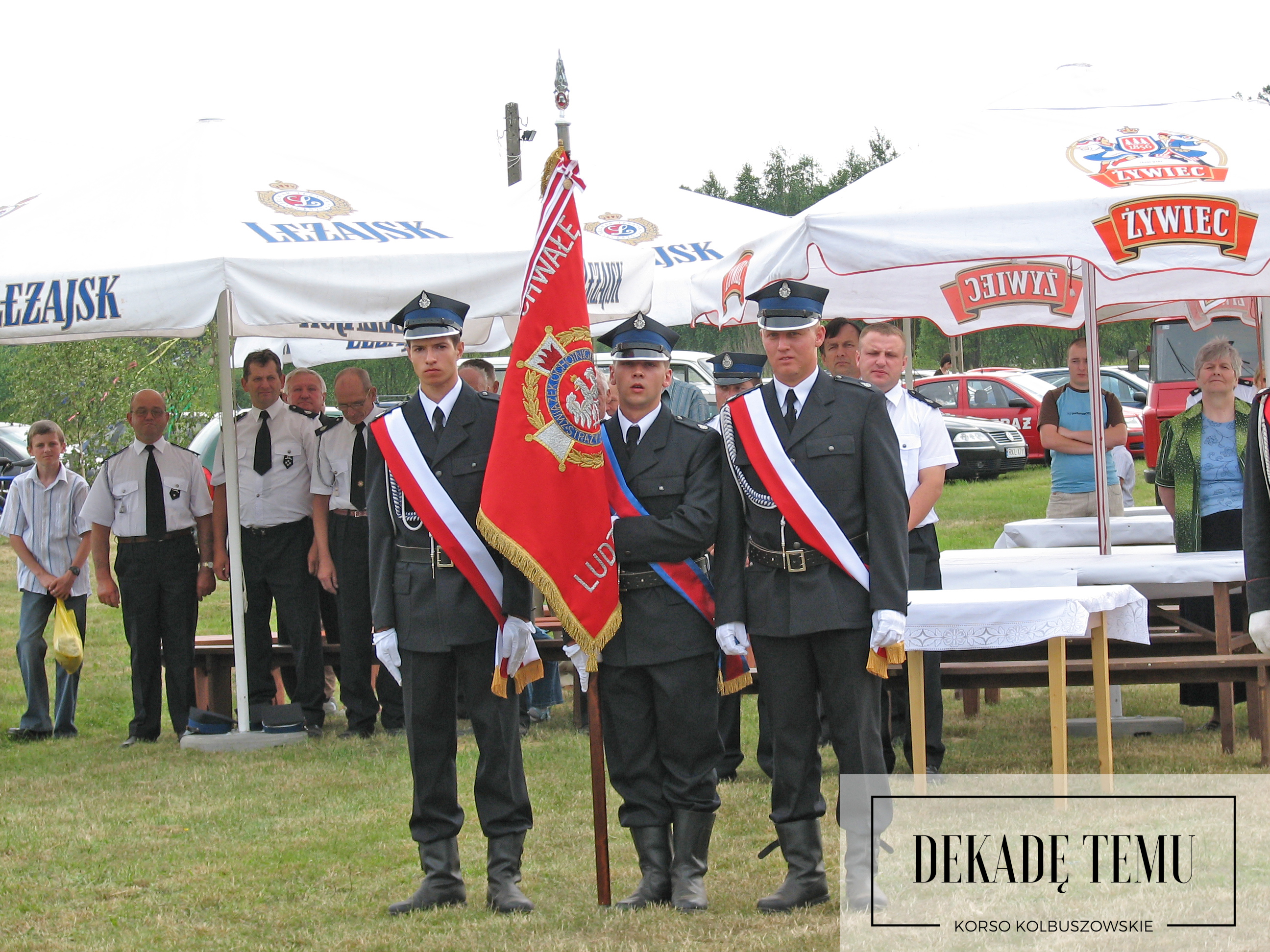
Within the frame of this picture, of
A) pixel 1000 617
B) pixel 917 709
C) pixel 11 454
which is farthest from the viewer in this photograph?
pixel 11 454

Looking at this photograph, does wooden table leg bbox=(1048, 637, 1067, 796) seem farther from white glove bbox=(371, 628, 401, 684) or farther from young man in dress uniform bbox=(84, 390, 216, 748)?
young man in dress uniform bbox=(84, 390, 216, 748)

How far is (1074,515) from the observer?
10047 mm

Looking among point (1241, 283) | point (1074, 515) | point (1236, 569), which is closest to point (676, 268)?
point (1074, 515)

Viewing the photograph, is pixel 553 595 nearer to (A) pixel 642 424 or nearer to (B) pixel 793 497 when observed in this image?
(A) pixel 642 424

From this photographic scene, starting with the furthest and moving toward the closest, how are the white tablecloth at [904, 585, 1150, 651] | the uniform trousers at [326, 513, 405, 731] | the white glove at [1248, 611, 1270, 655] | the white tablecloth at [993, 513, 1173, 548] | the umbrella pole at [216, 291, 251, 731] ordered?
the white tablecloth at [993, 513, 1173, 548], the uniform trousers at [326, 513, 405, 731], the umbrella pole at [216, 291, 251, 731], the white tablecloth at [904, 585, 1150, 651], the white glove at [1248, 611, 1270, 655]

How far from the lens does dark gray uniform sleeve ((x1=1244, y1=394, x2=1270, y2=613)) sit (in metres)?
4.53

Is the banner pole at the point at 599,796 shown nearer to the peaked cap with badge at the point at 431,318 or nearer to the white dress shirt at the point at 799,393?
the white dress shirt at the point at 799,393

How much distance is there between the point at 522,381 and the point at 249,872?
227 cm

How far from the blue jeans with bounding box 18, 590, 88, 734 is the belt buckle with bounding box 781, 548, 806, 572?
5.82 m

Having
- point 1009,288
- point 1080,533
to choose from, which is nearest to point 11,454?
point 1009,288

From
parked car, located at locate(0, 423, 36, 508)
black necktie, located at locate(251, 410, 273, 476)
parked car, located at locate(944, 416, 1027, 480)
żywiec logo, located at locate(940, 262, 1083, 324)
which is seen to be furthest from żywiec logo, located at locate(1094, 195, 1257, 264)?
parked car, located at locate(0, 423, 36, 508)

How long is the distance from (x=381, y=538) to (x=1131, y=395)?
2003 cm

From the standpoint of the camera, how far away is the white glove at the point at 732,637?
4848mm

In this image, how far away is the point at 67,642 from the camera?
347 inches
